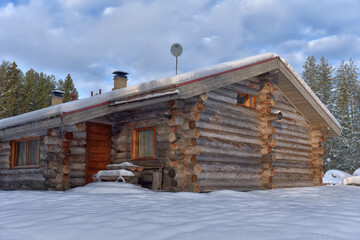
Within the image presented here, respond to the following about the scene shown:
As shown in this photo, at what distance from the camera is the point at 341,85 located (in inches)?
1512

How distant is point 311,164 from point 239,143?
224 inches

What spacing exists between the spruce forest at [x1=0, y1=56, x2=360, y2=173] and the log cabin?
872 inches

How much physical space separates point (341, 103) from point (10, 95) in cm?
3466

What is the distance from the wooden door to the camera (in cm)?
1138

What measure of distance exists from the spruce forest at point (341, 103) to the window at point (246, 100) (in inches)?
833

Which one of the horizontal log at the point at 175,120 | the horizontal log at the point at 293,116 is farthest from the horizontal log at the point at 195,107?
the horizontal log at the point at 293,116

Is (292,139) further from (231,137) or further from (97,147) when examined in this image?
(97,147)

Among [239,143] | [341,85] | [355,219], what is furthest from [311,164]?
[341,85]

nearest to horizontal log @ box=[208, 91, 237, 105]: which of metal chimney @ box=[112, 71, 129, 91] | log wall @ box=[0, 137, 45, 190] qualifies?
log wall @ box=[0, 137, 45, 190]

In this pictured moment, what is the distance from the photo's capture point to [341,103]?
3741cm

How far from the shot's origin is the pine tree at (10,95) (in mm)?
36606

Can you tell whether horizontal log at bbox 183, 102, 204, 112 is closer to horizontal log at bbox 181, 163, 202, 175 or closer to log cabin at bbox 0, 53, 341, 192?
log cabin at bbox 0, 53, 341, 192

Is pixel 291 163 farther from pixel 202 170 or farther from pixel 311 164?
pixel 202 170

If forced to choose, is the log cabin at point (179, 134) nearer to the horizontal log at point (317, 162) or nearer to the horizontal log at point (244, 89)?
the horizontal log at point (244, 89)
